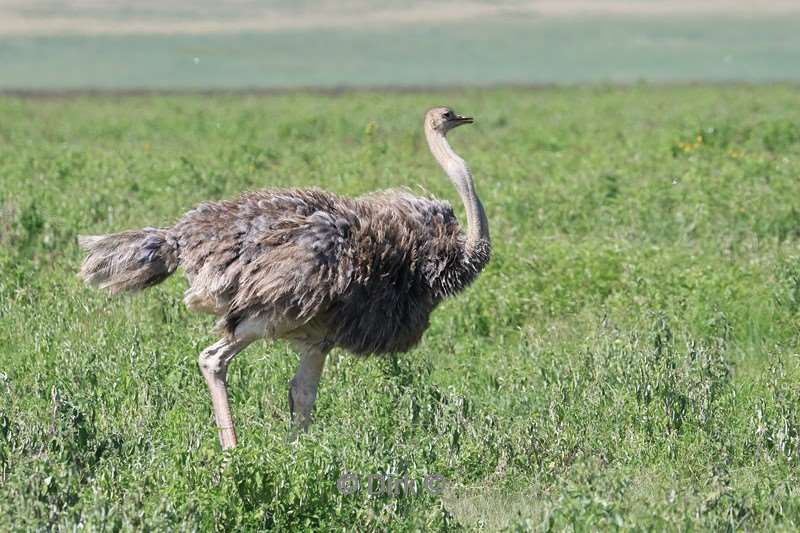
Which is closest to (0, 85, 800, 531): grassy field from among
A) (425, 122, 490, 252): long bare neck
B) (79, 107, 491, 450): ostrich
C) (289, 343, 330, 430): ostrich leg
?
(289, 343, 330, 430): ostrich leg

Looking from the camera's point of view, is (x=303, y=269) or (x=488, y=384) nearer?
(x=303, y=269)

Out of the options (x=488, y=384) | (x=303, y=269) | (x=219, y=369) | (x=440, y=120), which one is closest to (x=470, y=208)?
(x=440, y=120)

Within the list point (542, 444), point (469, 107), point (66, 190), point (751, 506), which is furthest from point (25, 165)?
point (469, 107)

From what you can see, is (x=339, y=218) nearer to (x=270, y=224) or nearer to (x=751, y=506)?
(x=270, y=224)

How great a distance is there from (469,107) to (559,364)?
103 ft

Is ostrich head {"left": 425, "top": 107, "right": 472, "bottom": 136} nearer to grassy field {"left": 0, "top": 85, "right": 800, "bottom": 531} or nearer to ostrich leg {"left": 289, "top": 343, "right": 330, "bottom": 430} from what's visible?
grassy field {"left": 0, "top": 85, "right": 800, "bottom": 531}

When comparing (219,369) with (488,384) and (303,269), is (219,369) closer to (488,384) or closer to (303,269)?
(303,269)

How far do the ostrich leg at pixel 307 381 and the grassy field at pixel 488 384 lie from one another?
13 centimetres

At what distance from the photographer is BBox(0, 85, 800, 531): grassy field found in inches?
202

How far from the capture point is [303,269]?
6.11 m

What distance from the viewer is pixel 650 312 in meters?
7.93

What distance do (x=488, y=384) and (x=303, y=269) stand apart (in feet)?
5.06

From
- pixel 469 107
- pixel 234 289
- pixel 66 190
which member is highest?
pixel 234 289

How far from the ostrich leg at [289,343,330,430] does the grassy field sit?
0.13 metres
